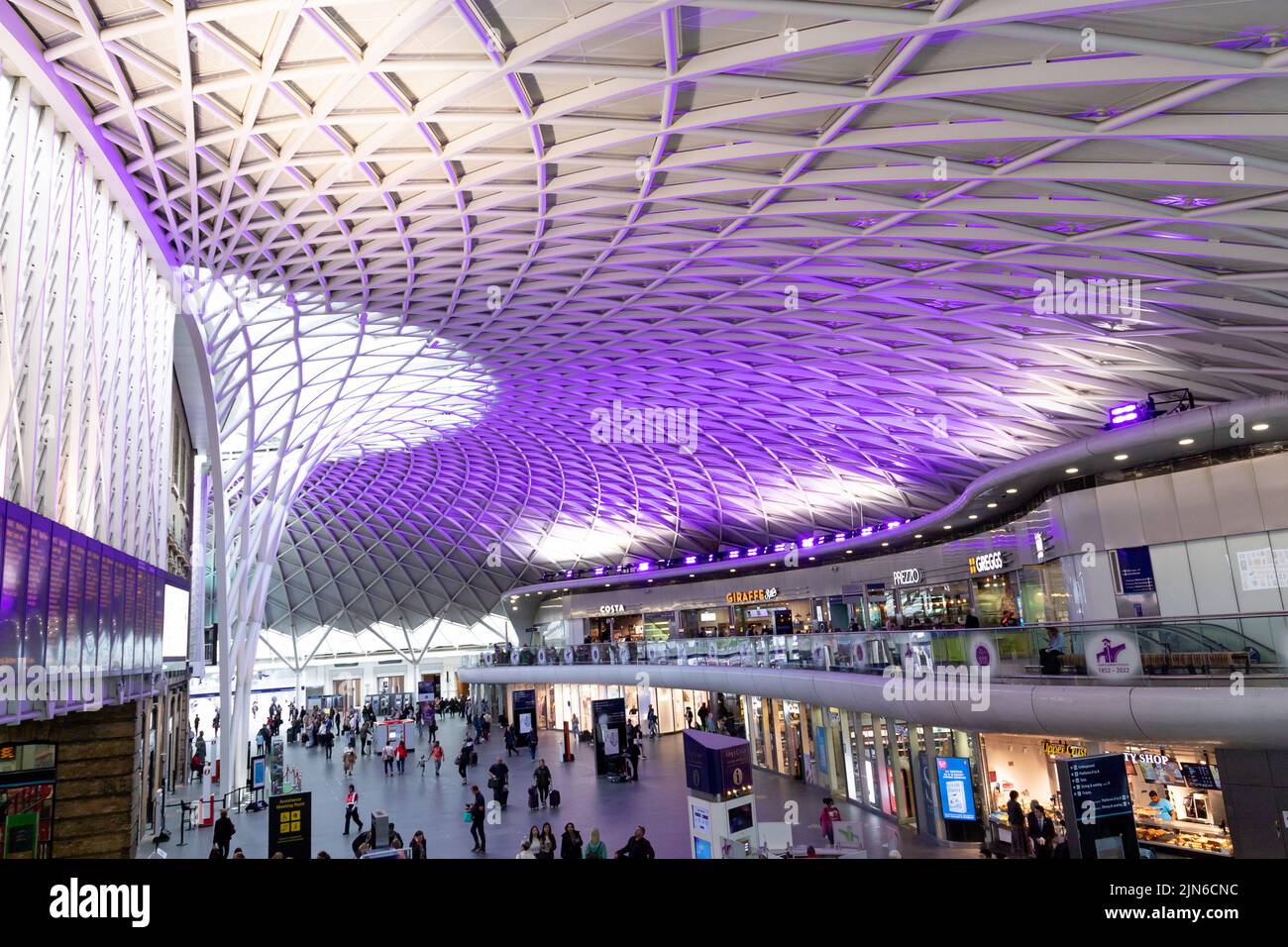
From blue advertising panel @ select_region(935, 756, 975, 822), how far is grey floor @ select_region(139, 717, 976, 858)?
Result: 1064 millimetres

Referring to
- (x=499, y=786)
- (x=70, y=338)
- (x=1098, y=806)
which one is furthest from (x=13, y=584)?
(x=499, y=786)

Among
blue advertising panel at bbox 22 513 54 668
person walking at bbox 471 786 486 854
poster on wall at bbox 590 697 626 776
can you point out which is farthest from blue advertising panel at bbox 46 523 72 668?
poster on wall at bbox 590 697 626 776

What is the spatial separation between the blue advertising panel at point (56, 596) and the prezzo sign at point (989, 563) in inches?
1439

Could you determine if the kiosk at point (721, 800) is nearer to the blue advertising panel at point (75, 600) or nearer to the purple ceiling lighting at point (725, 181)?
the blue advertising panel at point (75, 600)

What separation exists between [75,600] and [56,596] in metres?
1.00

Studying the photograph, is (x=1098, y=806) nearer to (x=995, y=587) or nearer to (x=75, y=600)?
(x=75, y=600)

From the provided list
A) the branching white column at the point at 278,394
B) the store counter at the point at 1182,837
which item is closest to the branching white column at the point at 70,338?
the branching white column at the point at 278,394

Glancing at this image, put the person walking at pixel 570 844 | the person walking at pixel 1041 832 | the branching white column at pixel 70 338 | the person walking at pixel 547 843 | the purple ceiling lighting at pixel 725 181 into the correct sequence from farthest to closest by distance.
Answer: the person walking at pixel 547 843 < the person walking at pixel 1041 832 < the person walking at pixel 570 844 < the branching white column at pixel 70 338 < the purple ceiling lighting at pixel 725 181

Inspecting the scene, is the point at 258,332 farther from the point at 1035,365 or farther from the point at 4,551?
the point at 1035,365

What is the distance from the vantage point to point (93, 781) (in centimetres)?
1798

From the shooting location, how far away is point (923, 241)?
71.0 feet

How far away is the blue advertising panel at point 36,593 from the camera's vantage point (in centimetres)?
1200
